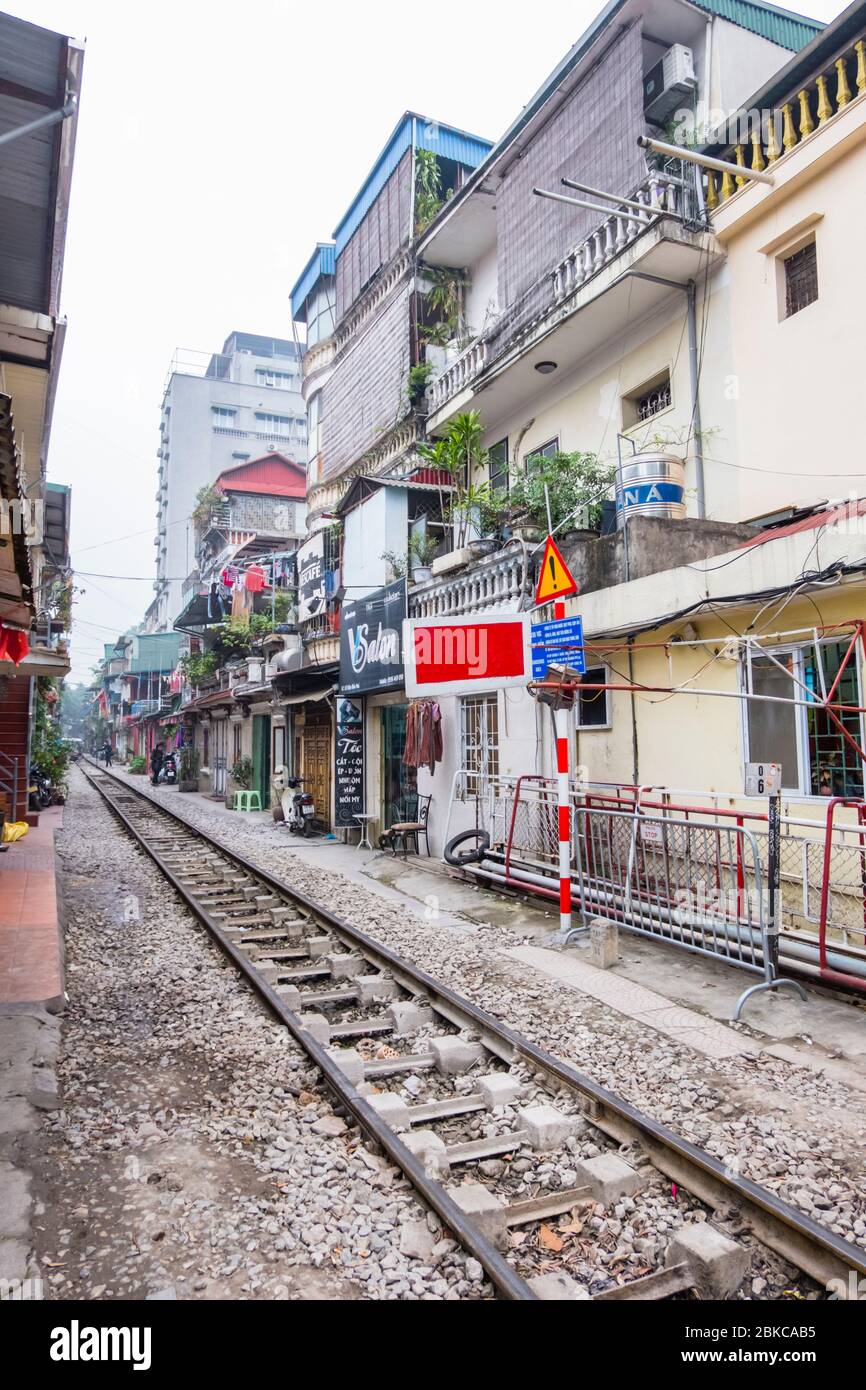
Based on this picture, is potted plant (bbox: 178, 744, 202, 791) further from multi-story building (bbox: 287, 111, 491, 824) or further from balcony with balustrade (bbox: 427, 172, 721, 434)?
balcony with balustrade (bbox: 427, 172, 721, 434)

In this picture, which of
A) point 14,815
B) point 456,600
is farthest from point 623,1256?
point 14,815

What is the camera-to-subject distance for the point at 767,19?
11.3 m

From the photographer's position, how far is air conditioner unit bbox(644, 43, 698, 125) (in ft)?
34.9

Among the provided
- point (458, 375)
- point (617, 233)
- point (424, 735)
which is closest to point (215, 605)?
point (458, 375)

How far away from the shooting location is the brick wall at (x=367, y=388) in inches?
683

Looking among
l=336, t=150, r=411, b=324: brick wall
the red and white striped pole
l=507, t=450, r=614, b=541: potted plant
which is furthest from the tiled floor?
l=336, t=150, r=411, b=324: brick wall

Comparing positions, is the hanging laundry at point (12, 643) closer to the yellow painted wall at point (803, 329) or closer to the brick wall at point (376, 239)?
the yellow painted wall at point (803, 329)

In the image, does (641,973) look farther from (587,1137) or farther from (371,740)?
(371,740)

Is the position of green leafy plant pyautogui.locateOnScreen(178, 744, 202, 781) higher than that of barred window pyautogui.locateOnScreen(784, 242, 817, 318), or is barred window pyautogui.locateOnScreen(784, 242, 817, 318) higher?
barred window pyautogui.locateOnScreen(784, 242, 817, 318)

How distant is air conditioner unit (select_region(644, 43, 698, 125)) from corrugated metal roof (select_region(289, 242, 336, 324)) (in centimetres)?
1336

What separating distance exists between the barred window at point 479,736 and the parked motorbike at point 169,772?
27452 millimetres

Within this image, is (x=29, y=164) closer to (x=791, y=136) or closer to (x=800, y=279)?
(x=800, y=279)

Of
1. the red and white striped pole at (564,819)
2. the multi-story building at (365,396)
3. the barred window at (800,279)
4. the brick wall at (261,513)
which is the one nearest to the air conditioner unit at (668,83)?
the barred window at (800,279)

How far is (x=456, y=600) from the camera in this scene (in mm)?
12906
